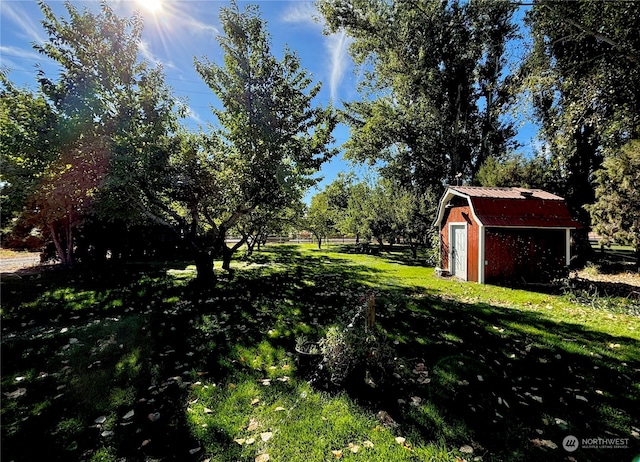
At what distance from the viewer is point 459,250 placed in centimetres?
1273

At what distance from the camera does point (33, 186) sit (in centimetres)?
706

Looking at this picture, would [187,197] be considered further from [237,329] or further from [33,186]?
[237,329]

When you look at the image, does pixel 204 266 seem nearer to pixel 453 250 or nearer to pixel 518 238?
pixel 453 250

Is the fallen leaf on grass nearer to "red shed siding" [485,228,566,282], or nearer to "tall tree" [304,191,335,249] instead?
"red shed siding" [485,228,566,282]

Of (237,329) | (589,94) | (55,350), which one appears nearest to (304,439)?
(237,329)

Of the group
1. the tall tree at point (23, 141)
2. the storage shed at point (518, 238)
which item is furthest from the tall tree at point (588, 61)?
the tall tree at point (23, 141)

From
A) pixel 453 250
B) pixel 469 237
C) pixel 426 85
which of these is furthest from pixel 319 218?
pixel 469 237

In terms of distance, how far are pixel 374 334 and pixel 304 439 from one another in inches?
61.2

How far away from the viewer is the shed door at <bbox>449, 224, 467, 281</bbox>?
1223 centimetres

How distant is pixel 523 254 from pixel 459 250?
92.9 inches

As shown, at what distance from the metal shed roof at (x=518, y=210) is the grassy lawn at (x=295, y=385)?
4421 mm

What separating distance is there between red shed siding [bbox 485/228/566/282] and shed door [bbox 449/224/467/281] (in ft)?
3.97

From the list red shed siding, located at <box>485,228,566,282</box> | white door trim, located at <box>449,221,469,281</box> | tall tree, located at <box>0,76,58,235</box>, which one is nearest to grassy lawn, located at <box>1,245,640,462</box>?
tall tree, located at <box>0,76,58,235</box>

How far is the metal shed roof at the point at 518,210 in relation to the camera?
1089cm
